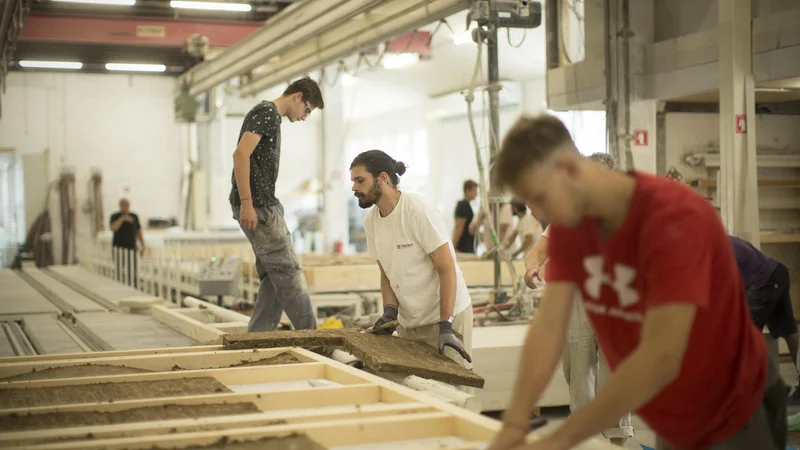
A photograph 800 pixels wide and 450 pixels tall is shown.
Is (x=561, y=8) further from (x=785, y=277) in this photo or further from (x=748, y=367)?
(x=748, y=367)

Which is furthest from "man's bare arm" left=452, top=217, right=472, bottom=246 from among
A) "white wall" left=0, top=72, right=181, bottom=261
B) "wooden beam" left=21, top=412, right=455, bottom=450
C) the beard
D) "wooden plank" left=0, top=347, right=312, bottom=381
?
"white wall" left=0, top=72, right=181, bottom=261

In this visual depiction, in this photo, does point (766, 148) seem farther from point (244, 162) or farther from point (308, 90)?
point (244, 162)

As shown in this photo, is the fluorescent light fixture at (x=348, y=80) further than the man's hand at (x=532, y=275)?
Yes

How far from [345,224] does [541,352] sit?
15852 mm

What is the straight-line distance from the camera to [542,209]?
5.35 ft

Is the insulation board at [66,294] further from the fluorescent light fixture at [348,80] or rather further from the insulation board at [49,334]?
the fluorescent light fixture at [348,80]

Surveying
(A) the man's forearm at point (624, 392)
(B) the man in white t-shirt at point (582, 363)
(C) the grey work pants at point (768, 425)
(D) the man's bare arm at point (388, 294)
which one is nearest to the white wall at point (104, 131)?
(D) the man's bare arm at point (388, 294)

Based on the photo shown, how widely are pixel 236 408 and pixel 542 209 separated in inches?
58.3

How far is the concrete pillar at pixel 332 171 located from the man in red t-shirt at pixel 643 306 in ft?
48.7

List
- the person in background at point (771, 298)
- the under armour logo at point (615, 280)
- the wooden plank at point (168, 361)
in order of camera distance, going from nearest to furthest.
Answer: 1. the under armour logo at point (615, 280)
2. the wooden plank at point (168, 361)
3. the person in background at point (771, 298)

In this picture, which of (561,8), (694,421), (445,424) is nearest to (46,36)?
(561,8)

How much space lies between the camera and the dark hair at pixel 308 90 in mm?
4480

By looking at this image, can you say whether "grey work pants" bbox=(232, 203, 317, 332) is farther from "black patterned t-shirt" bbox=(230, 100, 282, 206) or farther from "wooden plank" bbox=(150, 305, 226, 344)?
"wooden plank" bbox=(150, 305, 226, 344)

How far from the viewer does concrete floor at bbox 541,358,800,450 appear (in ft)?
17.3
